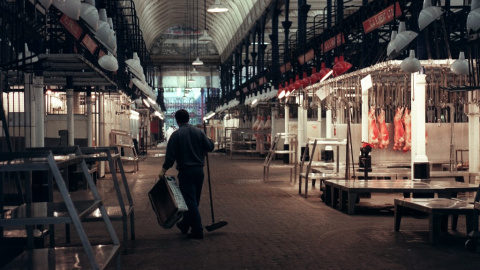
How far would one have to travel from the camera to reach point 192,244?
8398 mm

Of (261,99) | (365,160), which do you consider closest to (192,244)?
(365,160)

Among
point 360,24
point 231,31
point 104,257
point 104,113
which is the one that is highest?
point 231,31

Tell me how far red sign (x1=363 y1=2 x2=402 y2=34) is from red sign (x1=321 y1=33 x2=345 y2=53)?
2180 millimetres

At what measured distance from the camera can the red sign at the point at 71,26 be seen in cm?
998

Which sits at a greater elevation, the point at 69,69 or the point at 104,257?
the point at 69,69

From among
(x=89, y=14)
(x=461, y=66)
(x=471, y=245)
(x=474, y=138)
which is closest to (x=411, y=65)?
(x=461, y=66)

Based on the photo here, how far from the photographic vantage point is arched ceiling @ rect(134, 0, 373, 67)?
3198 centimetres

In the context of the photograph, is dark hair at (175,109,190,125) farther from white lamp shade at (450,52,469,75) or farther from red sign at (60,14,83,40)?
white lamp shade at (450,52,469,75)

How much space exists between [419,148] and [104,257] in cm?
920

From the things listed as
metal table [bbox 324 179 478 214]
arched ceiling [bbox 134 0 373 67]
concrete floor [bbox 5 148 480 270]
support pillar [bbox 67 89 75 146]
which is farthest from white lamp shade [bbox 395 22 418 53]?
arched ceiling [bbox 134 0 373 67]

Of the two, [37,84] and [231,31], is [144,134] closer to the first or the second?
[231,31]

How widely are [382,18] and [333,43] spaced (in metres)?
3.92

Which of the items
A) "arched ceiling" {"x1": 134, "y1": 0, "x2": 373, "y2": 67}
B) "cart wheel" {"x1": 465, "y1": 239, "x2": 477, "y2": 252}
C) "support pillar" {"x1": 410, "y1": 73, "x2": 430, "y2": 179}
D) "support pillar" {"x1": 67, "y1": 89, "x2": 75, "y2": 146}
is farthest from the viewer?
"arched ceiling" {"x1": 134, "y1": 0, "x2": 373, "y2": 67}

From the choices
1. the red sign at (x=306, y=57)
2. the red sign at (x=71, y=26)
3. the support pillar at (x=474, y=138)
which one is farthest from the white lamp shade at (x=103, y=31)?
the red sign at (x=306, y=57)
